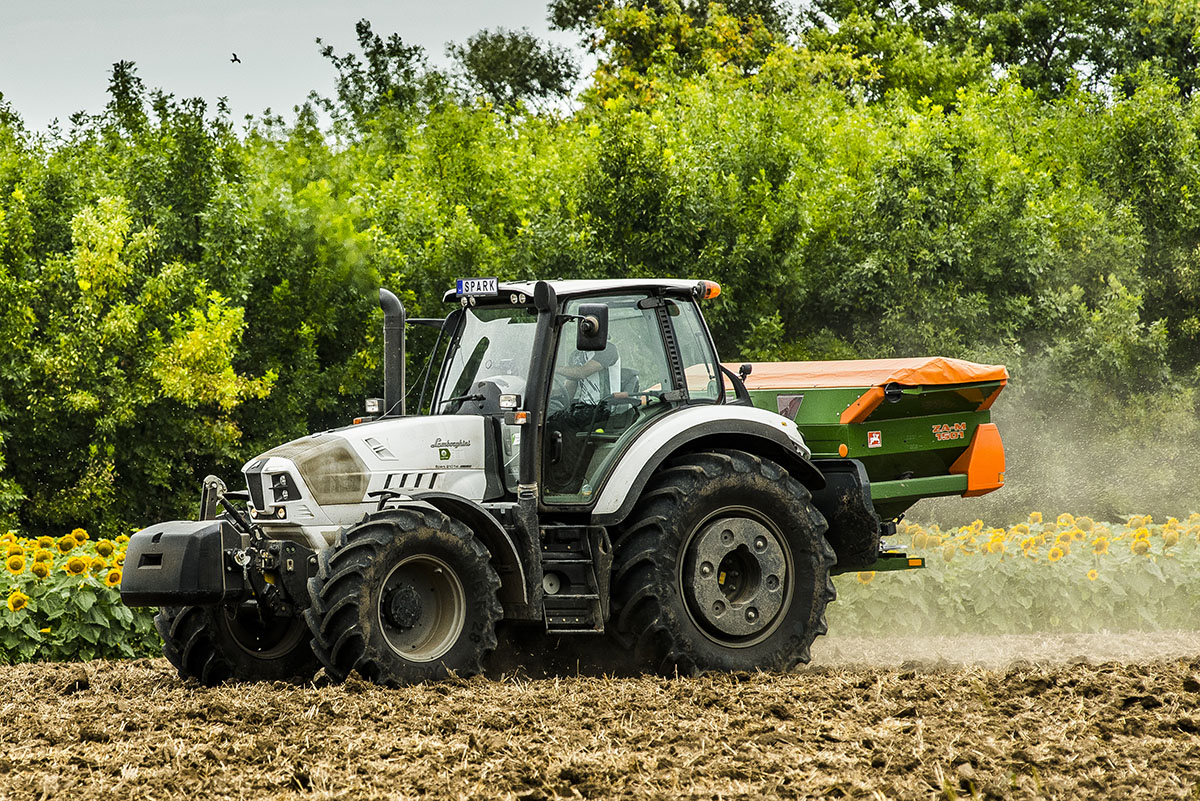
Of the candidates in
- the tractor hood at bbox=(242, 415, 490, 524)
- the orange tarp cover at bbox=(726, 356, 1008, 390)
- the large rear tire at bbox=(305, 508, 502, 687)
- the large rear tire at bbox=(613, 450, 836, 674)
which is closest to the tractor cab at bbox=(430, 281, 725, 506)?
the tractor hood at bbox=(242, 415, 490, 524)

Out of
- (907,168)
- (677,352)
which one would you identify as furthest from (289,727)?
(907,168)

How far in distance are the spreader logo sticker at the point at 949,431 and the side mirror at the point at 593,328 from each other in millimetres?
2757

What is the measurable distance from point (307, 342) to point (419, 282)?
160 centimetres

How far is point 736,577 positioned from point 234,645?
9.15 ft

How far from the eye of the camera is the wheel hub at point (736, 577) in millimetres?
7535

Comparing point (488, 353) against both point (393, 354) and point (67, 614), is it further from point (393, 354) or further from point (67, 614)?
point (67, 614)

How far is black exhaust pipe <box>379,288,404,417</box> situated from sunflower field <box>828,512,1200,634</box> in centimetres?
377

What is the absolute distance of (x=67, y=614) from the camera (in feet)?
29.9

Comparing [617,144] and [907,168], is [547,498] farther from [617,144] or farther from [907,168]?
[907,168]

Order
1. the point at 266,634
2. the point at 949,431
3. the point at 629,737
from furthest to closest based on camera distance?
the point at 949,431 → the point at 266,634 → the point at 629,737

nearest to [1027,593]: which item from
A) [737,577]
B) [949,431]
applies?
[949,431]

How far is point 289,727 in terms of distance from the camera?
19.1 ft

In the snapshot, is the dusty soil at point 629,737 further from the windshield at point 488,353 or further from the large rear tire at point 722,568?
the windshield at point 488,353

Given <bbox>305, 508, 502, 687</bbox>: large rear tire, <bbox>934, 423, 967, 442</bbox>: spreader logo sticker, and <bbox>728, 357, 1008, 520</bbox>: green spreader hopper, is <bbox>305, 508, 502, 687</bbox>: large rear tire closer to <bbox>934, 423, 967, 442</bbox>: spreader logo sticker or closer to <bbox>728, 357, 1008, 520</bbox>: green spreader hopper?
<bbox>728, 357, 1008, 520</bbox>: green spreader hopper
